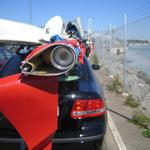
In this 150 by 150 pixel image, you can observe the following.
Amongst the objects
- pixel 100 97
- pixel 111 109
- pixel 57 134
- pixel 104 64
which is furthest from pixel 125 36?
pixel 104 64

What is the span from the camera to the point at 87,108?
3.80 metres

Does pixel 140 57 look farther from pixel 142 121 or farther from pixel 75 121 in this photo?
pixel 75 121

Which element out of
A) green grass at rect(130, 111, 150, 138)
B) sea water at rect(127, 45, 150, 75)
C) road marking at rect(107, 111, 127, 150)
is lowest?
road marking at rect(107, 111, 127, 150)

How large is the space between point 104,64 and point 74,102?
52.2ft

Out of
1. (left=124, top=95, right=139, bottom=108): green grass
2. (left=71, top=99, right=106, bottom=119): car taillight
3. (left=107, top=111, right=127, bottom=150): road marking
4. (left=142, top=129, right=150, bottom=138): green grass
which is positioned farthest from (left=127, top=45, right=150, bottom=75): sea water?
(left=71, top=99, right=106, bottom=119): car taillight

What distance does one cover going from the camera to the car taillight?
12.2ft

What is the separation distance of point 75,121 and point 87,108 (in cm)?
23

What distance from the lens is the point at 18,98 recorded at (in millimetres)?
3215

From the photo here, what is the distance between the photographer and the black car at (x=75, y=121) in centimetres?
360

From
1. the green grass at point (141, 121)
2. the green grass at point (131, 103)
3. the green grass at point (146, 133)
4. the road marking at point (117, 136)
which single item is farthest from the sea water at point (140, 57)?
the green grass at point (146, 133)

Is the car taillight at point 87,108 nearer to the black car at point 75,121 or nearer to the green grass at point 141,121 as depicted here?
the black car at point 75,121

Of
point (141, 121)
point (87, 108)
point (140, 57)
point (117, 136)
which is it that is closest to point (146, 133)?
point (117, 136)

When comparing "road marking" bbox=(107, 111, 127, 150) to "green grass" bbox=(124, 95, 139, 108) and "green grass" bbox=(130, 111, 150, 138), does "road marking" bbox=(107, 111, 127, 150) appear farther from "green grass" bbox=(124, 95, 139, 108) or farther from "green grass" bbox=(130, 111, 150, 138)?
"green grass" bbox=(124, 95, 139, 108)

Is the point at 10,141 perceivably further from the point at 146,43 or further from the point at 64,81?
the point at 146,43
